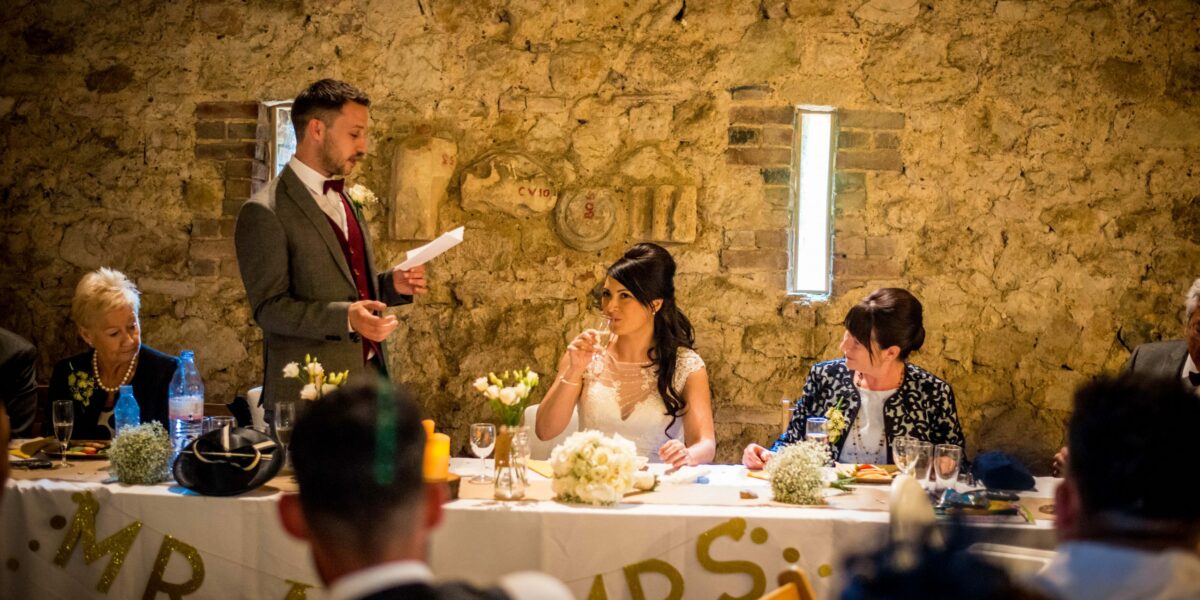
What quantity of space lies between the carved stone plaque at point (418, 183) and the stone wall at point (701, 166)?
1.6 inches

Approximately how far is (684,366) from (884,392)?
73 centimetres

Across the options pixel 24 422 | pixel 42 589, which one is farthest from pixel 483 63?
pixel 42 589

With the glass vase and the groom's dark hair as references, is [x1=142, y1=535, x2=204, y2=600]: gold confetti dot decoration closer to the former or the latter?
the glass vase

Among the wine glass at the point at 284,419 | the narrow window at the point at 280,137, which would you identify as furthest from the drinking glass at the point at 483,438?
the narrow window at the point at 280,137

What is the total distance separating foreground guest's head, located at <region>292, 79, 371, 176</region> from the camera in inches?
136

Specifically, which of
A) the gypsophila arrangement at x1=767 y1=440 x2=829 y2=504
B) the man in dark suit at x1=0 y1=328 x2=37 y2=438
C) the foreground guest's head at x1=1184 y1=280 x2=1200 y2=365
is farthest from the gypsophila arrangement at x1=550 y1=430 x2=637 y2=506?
the man in dark suit at x1=0 y1=328 x2=37 y2=438

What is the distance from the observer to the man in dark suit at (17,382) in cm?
384

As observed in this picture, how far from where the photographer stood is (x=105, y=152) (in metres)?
4.59

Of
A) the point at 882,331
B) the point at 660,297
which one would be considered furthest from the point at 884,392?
the point at 660,297

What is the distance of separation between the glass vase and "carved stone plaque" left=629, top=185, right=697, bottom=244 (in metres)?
1.80

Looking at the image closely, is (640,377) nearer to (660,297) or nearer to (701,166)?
(660,297)

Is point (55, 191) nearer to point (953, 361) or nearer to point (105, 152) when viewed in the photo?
point (105, 152)

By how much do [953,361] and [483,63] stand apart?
97.5 inches

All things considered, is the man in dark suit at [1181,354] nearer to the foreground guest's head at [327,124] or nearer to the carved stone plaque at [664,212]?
the carved stone plaque at [664,212]
